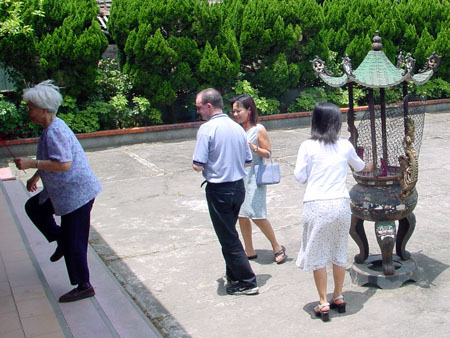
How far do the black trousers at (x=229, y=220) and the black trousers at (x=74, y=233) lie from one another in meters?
0.93

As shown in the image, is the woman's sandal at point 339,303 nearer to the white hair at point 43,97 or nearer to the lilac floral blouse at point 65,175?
the lilac floral blouse at point 65,175

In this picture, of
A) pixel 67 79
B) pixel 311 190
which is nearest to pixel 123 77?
pixel 67 79

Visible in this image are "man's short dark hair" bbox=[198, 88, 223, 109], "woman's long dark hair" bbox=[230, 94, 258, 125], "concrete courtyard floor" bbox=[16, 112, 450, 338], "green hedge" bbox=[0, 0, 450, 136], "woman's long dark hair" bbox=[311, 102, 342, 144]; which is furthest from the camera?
"green hedge" bbox=[0, 0, 450, 136]

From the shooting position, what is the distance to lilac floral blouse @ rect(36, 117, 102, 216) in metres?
4.22

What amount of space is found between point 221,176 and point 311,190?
732mm

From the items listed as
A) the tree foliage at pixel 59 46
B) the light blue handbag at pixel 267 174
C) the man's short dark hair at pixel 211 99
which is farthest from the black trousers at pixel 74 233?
the tree foliage at pixel 59 46

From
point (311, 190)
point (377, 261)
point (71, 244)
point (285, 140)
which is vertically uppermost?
point (311, 190)

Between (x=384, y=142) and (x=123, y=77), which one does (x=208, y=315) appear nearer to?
(x=384, y=142)

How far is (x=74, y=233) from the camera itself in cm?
439

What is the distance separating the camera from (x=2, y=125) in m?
10.4

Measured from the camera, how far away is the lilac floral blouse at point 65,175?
422cm

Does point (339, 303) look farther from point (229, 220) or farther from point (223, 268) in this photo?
point (223, 268)

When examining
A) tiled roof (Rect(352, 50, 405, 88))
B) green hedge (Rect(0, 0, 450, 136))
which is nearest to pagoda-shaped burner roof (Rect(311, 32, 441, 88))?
tiled roof (Rect(352, 50, 405, 88))

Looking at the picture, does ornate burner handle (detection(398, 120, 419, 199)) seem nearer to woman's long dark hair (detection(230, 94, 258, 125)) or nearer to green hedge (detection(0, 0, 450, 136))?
woman's long dark hair (detection(230, 94, 258, 125))
